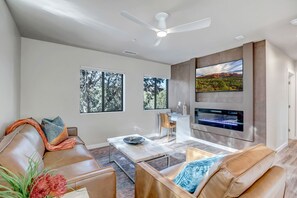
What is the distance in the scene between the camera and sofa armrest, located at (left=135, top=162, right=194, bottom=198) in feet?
3.47

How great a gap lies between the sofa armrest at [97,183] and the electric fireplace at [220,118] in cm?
326

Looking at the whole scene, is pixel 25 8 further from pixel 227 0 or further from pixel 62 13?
pixel 227 0

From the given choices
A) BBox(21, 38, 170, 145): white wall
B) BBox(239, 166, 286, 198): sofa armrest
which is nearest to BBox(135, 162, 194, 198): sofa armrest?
BBox(239, 166, 286, 198): sofa armrest

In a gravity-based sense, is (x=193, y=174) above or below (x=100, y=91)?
below

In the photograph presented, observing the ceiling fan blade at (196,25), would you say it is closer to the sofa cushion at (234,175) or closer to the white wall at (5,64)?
the sofa cushion at (234,175)

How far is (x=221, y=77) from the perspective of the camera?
3.94 meters

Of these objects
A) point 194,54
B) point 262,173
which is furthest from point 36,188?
point 194,54

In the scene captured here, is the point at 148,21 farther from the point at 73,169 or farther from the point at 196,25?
the point at 73,169

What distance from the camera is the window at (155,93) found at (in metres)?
5.00

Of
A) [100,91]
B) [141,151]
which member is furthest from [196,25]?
[100,91]

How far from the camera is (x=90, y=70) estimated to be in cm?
386

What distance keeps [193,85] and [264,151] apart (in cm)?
364

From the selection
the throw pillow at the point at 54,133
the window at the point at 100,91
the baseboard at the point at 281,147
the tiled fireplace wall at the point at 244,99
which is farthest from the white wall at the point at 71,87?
the baseboard at the point at 281,147

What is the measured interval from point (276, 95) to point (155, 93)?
3.21 meters
